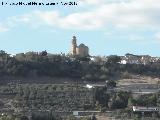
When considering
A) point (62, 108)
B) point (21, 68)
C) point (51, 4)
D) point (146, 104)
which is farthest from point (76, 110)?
point (51, 4)

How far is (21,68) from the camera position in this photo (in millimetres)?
66938

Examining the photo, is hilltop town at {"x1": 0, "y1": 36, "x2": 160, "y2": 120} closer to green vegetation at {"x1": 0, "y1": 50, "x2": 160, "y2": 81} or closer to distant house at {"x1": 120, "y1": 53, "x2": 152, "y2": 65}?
green vegetation at {"x1": 0, "y1": 50, "x2": 160, "y2": 81}

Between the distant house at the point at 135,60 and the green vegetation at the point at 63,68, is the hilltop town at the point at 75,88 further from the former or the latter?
the distant house at the point at 135,60

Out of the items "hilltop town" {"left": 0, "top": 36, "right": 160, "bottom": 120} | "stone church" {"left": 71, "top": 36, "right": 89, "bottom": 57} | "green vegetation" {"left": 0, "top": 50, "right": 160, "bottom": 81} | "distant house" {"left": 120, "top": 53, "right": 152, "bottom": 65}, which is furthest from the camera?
"stone church" {"left": 71, "top": 36, "right": 89, "bottom": 57}

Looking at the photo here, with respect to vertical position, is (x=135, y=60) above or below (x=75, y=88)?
above

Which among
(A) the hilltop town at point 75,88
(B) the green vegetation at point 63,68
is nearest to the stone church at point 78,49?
(A) the hilltop town at point 75,88

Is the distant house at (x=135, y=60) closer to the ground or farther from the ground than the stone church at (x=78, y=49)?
closer to the ground

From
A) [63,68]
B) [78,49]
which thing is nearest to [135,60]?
[78,49]

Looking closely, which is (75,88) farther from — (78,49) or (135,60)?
(78,49)

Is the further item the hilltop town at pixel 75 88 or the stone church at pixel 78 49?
the stone church at pixel 78 49

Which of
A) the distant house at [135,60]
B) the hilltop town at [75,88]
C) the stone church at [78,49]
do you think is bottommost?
the hilltop town at [75,88]

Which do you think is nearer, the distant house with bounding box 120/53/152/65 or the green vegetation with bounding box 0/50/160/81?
the green vegetation with bounding box 0/50/160/81

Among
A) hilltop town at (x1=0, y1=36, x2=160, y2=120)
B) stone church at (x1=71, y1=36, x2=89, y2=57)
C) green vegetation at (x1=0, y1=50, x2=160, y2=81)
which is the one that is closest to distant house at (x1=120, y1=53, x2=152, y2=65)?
hilltop town at (x1=0, y1=36, x2=160, y2=120)

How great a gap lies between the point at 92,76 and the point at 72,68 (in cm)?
313
